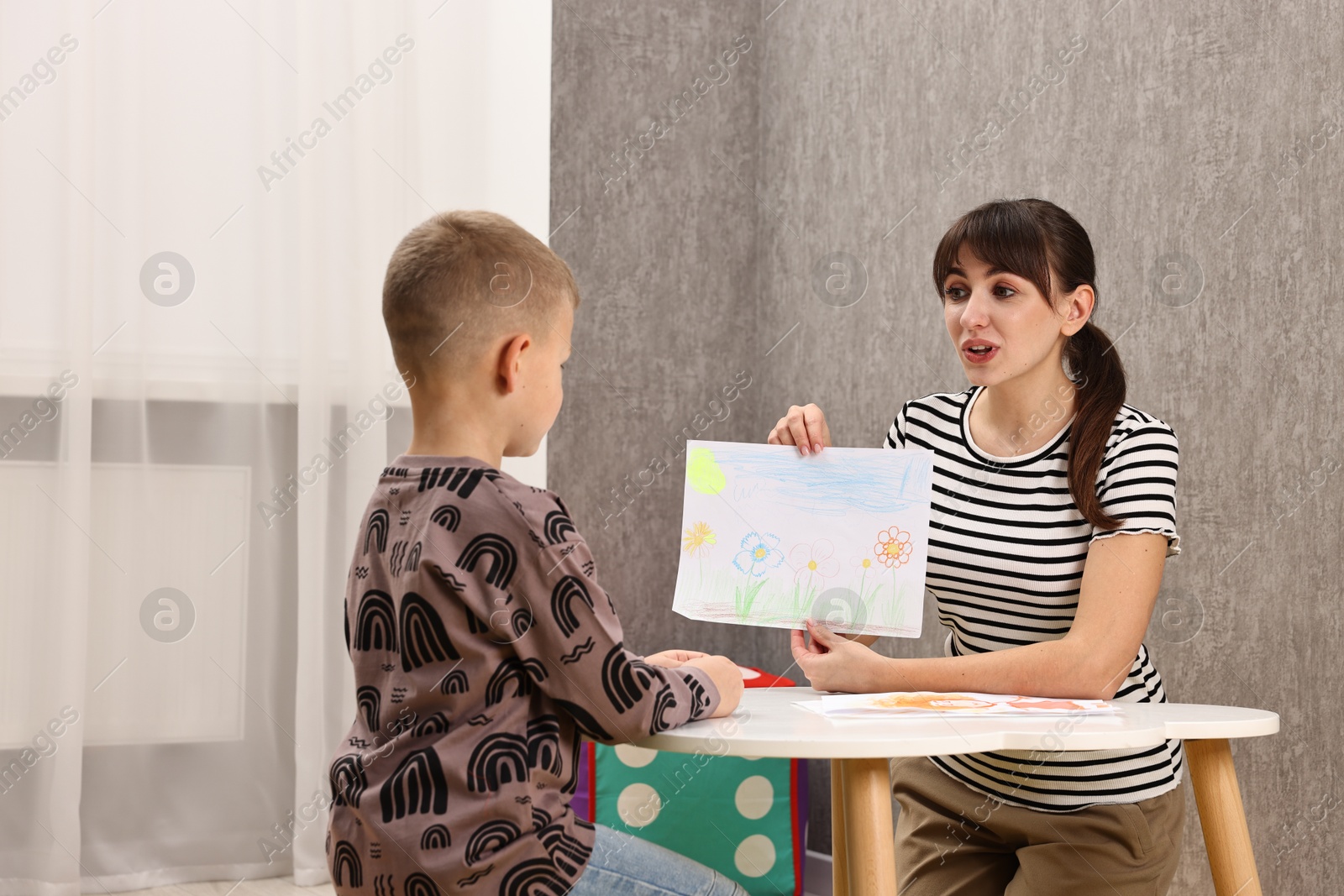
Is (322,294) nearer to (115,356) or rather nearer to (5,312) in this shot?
(115,356)

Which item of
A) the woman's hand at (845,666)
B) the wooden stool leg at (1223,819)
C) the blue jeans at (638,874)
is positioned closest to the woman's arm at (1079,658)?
the woman's hand at (845,666)

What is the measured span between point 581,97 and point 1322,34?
166 cm

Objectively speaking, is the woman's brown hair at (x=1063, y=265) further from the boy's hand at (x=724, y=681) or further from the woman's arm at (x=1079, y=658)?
the boy's hand at (x=724, y=681)

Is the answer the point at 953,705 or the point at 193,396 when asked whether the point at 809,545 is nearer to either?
the point at 953,705

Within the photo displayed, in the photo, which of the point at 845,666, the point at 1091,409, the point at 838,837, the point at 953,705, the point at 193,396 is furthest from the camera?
the point at 193,396

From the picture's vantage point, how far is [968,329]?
1494mm

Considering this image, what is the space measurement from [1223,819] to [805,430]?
66 cm

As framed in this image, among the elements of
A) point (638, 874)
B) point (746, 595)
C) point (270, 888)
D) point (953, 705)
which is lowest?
point (270, 888)

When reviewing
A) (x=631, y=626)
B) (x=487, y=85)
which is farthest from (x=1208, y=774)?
(x=487, y=85)

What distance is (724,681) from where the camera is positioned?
117cm

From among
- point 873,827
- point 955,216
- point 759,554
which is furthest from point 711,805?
point 873,827

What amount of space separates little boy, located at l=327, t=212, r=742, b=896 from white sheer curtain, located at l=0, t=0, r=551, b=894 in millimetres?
1740

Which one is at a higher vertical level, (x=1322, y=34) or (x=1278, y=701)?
(x=1322, y=34)

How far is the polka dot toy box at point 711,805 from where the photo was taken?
2492 mm
